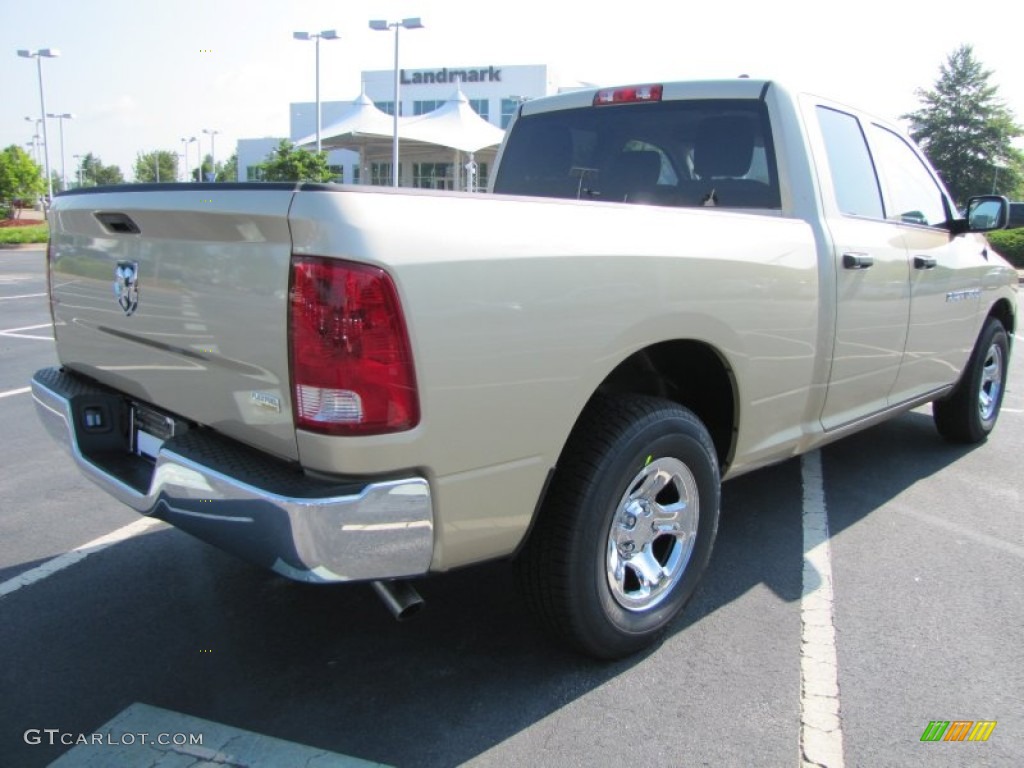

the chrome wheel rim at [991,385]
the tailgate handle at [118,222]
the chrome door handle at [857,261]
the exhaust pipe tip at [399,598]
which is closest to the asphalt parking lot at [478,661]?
the exhaust pipe tip at [399,598]

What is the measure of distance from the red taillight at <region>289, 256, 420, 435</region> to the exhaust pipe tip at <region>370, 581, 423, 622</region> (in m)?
0.52

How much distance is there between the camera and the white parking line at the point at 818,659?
2.38m

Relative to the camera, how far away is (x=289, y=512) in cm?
194

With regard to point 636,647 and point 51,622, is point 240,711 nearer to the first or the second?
point 51,622

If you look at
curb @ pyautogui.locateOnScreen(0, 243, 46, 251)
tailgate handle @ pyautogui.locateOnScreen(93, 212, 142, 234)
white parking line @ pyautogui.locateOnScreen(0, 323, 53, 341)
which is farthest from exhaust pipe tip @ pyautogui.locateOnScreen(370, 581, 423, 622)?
curb @ pyautogui.locateOnScreen(0, 243, 46, 251)

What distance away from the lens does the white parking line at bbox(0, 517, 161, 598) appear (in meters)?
3.25

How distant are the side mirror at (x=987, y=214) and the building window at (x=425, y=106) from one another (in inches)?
2648

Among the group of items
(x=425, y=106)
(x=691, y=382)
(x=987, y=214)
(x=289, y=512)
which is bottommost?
(x=289, y=512)

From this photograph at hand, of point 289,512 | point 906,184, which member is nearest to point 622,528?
point 289,512

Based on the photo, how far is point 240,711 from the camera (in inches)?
97.3

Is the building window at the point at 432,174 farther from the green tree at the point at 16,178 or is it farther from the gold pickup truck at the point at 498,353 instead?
the gold pickup truck at the point at 498,353

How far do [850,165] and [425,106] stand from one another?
69157 mm

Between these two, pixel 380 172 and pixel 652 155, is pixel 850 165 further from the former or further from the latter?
pixel 380 172

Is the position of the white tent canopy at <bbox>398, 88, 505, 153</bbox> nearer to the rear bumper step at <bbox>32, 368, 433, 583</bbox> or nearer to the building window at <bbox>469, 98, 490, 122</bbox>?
the building window at <bbox>469, 98, 490, 122</bbox>
